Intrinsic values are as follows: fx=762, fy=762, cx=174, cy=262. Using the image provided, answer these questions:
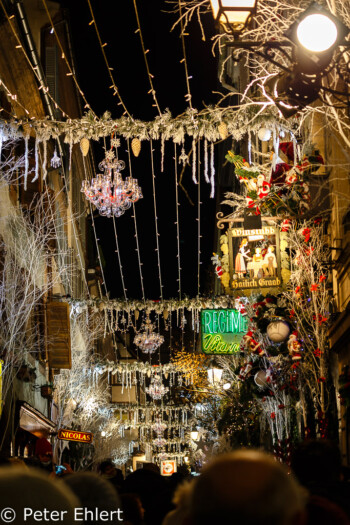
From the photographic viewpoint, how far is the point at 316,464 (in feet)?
15.4

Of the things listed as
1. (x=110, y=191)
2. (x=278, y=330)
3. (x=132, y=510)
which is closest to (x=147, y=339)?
(x=110, y=191)

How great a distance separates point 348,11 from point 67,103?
3184 cm

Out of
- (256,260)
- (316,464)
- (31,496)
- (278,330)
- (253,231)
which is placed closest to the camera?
(31,496)

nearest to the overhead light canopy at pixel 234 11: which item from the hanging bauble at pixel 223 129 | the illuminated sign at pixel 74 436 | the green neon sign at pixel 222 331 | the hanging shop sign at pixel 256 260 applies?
the hanging bauble at pixel 223 129

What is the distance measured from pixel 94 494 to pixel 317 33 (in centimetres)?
521

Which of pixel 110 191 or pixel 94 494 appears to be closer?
pixel 94 494

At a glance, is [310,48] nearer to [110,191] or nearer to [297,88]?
[297,88]

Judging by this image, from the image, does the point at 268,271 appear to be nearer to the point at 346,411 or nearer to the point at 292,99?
the point at 346,411

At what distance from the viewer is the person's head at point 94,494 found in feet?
11.2

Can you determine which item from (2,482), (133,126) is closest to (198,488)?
(2,482)

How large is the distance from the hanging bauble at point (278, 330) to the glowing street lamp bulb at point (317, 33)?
9.09m

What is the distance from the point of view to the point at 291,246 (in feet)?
52.7

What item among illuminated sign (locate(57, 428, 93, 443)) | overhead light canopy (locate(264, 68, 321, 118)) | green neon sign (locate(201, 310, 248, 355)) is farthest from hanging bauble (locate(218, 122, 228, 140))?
illuminated sign (locate(57, 428, 93, 443))

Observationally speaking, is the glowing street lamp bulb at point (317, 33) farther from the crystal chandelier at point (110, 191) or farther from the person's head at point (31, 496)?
the crystal chandelier at point (110, 191)
